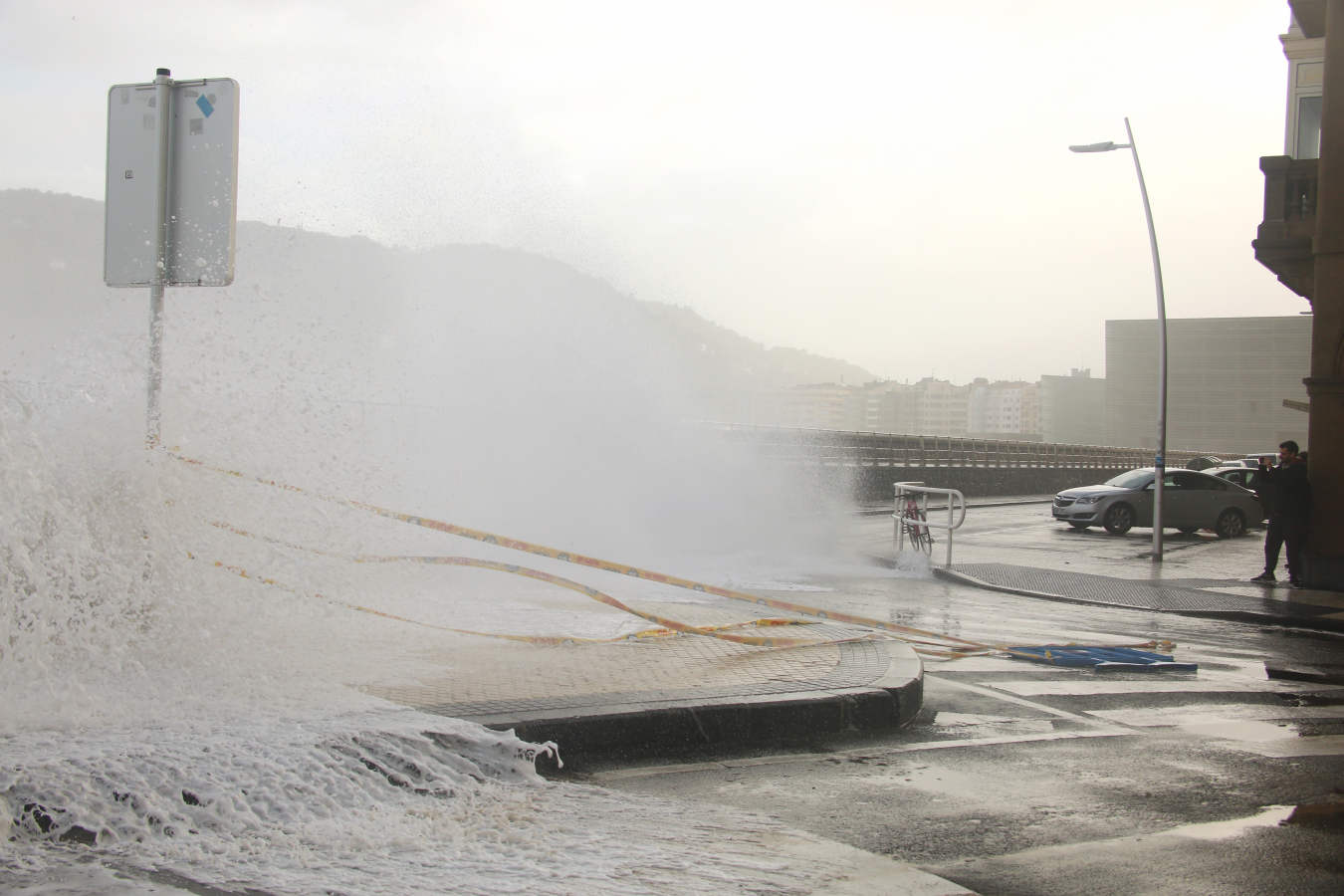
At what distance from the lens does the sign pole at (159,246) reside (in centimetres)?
648

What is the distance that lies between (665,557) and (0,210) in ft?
200

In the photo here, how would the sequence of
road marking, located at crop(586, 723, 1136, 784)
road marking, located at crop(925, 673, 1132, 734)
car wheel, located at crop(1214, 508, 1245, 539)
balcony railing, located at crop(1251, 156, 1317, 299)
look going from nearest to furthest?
road marking, located at crop(586, 723, 1136, 784)
road marking, located at crop(925, 673, 1132, 734)
balcony railing, located at crop(1251, 156, 1317, 299)
car wheel, located at crop(1214, 508, 1245, 539)

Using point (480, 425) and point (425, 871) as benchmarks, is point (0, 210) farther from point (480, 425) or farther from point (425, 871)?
point (425, 871)

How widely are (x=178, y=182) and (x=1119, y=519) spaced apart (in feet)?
74.2

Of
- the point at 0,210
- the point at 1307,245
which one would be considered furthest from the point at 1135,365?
the point at 1307,245

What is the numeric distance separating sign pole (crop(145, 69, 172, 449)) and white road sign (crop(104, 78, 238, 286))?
2 centimetres

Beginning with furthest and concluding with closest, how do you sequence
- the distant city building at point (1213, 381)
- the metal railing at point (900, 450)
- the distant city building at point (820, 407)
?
the distant city building at point (1213, 381)
the distant city building at point (820, 407)
the metal railing at point (900, 450)

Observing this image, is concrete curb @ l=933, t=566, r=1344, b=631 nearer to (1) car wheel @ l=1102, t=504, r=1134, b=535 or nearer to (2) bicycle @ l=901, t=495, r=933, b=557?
(2) bicycle @ l=901, t=495, r=933, b=557

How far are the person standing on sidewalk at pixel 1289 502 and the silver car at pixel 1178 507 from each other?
8.92 meters

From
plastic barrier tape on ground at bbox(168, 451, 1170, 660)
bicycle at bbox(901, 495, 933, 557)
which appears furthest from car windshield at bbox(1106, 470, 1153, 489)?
plastic barrier tape on ground at bbox(168, 451, 1170, 660)

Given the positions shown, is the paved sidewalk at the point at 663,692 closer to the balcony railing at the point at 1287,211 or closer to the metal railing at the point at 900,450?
Result: the balcony railing at the point at 1287,211

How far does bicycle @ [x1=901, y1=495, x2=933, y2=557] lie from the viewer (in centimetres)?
1781

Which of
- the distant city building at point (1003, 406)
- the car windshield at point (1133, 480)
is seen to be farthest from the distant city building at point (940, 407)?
the car windshield at point (1133, 480)

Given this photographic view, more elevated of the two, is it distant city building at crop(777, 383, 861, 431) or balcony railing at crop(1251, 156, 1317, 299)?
balcony railing at crop(1251, 156, 1317, 299)
